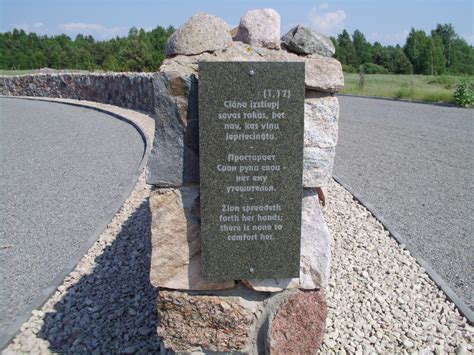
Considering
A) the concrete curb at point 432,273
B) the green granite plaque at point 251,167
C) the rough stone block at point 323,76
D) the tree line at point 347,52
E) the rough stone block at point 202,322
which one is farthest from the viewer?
the tree line at point 347,52

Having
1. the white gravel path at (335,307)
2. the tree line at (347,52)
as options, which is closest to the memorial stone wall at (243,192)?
the white gravel path at (335,307)

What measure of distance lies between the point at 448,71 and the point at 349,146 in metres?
40.5

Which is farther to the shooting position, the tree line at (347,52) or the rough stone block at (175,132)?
the tree line at (347,52)

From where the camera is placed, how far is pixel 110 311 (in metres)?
3.36

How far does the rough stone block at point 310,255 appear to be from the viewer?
2.58 meters

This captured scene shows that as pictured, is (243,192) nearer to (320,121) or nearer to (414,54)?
(320,121)

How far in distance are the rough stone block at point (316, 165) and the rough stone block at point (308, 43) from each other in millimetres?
602

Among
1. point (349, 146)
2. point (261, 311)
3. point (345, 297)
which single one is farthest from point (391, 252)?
point (349, 146)

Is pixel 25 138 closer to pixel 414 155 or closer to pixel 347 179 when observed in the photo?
pixel 347 179

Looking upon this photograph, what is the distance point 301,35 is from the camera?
103 inches

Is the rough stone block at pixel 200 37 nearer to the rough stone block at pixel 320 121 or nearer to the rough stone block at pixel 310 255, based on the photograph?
the rough stone block at pixel 320 121

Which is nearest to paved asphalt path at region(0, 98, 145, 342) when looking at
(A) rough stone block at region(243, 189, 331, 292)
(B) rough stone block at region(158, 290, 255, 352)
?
(B) rough stone block at region(158, 290, 255, 352)

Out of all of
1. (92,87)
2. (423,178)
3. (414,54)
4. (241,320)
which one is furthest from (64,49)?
(241,320)

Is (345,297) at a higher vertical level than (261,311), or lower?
lower
